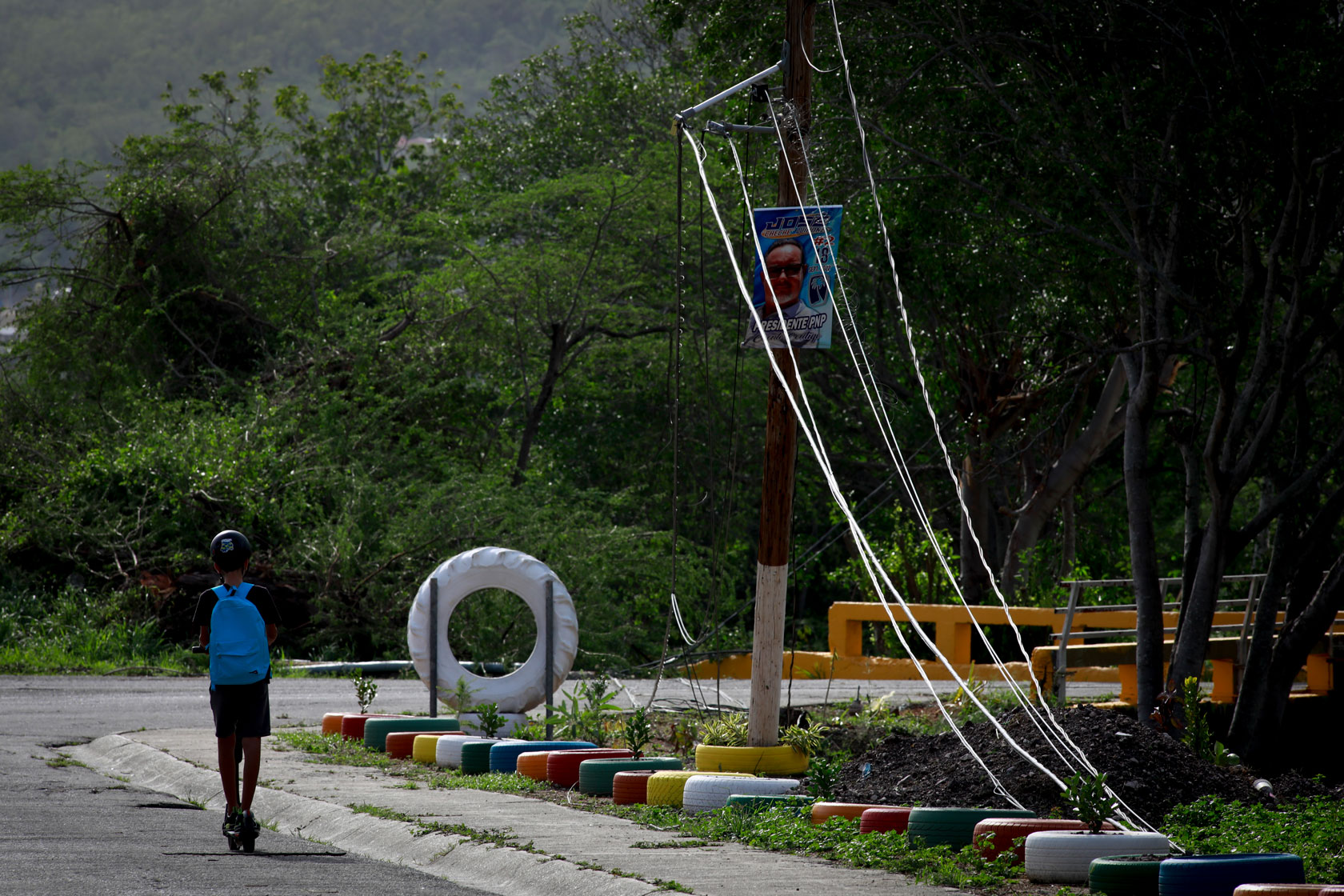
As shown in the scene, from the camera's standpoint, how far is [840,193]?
16906mm

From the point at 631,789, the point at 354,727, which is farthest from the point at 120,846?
the point at 354,727

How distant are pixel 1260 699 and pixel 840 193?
23.3 ft

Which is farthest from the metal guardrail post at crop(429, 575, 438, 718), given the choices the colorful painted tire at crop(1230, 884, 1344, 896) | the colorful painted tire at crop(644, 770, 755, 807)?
the colorful painted tire at crop(1230, 884, 1344, 896)

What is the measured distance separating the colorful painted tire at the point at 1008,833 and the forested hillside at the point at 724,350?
2295 mm

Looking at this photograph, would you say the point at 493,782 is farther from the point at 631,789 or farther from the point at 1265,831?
the point at 1265,831

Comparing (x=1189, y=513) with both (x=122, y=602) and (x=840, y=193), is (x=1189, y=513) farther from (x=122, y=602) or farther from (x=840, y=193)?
(x=122, y=602)

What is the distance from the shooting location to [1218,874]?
6.40 meters

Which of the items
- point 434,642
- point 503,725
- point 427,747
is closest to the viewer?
point 427,747

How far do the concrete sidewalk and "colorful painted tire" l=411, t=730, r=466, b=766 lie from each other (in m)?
0.71

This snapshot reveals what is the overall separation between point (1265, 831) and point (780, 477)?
14.0 ft

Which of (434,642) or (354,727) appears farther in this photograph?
(434,642)

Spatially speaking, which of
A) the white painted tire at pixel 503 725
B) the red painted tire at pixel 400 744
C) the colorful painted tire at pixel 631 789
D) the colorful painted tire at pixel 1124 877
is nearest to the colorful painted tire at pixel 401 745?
the red painted tire at pixel 400 744

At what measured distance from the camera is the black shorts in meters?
8.24

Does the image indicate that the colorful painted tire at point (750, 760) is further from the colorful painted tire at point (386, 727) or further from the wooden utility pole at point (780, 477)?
the colorful painted tire at point (386, 727)
